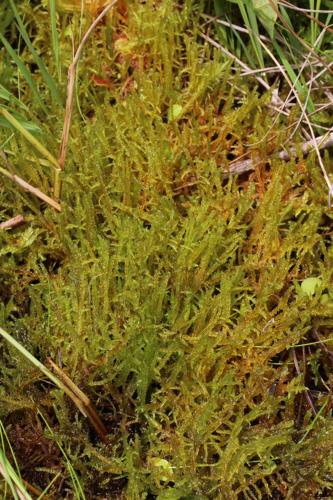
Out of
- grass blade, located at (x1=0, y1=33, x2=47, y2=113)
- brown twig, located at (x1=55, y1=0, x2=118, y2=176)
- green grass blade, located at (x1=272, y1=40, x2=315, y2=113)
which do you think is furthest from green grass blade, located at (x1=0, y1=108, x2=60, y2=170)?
green grass blade, located at (x1=272, y1=40, x2=315, y2=113)

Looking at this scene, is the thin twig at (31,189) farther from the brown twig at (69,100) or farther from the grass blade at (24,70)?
the grass blade at (24,70)

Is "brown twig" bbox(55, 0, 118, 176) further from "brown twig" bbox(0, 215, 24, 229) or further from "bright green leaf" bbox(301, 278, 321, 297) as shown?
"bright green leaf" bbox(301, 278, 321, 297)

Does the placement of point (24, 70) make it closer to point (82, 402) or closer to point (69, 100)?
point (69, 100)

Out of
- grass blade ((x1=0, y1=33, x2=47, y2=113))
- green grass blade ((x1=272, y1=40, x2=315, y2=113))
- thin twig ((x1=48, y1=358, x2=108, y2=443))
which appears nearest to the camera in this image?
thin twig ((x1=48, y1=358, x2=108, y2=443))

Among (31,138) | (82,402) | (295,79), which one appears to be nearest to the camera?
(82,402)

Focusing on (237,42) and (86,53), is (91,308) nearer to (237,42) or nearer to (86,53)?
(86,53)

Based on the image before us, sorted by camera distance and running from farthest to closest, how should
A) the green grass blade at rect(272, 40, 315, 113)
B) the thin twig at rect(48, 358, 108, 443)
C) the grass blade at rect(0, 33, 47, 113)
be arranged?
the green grass blade at rect(272, 40, 315, 113), the grass blade at rect(0, 33, 47, 113), the thin twig at rect(48, 358, 108, 443)

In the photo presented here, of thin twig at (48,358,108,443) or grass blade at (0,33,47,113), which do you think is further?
grass blade at (0,33,47,113)

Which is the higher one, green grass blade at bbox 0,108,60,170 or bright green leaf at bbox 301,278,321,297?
green grass blade at bbox 0,108,60,170

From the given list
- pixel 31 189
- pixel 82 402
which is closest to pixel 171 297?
pixel 82 402
